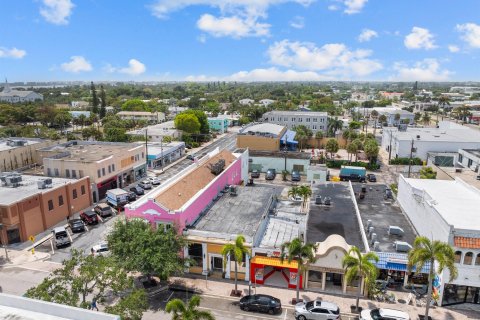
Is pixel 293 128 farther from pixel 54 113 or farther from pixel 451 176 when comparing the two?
pixel 54 113

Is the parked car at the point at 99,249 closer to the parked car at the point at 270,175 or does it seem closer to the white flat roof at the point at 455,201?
the white flat roof at the point at 455,201

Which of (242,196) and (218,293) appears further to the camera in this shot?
(242,196)

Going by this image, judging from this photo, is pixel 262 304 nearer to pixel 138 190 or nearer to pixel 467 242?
pixel 467 242

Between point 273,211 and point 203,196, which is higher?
point 203,196

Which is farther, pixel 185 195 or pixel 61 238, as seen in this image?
pixel 61 238

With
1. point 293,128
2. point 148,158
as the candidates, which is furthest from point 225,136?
point 148,158

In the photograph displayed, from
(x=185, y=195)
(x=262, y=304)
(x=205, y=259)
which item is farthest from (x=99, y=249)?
(x=262, y=304)

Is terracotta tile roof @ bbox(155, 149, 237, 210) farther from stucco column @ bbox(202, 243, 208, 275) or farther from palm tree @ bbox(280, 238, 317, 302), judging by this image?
palm tree @ bbox(280, 238, 317, 302)

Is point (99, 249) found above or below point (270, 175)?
below
